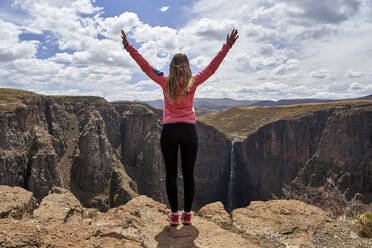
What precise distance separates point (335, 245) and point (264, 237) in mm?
1536

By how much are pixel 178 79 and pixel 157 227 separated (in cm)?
334

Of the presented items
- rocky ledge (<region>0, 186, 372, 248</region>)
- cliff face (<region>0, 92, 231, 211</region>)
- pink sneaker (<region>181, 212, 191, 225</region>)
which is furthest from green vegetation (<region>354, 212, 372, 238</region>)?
cliff face (<region>0, 92, 231, 211</region>)

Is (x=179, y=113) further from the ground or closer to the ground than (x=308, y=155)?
further from the ground

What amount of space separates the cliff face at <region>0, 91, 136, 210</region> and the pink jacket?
5889 centimetres

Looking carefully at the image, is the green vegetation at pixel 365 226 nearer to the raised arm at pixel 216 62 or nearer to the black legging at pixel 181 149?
the black legging at pixel 181 149

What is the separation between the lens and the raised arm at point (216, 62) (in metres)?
5.59

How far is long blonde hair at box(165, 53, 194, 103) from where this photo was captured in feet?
17.1

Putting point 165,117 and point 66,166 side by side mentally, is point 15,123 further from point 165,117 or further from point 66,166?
point 165,117

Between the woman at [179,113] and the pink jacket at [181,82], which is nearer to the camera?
the woman at [179,113]

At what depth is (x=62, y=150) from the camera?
8388cm

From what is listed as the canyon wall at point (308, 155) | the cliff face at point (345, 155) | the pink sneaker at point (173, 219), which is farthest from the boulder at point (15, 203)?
the canyon wall at point (308, 155)

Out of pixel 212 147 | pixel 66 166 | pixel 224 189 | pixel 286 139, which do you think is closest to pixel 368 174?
pixel 286 139

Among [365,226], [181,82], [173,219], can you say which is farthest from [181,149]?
[365,226]

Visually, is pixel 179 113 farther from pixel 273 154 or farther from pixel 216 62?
pixel 273 154
